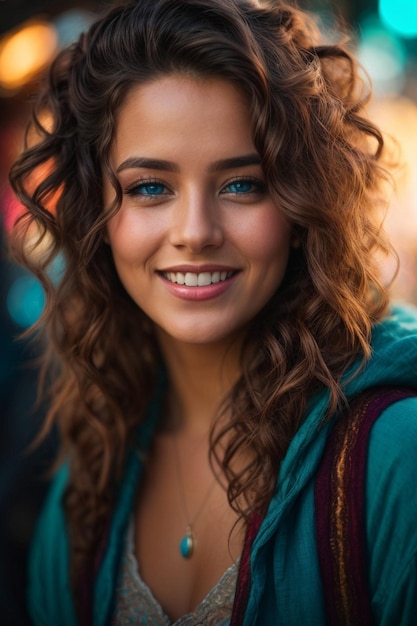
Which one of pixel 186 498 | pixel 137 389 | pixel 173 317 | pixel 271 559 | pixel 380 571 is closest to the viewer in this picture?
pixel 380 571

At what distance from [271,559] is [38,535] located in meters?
0.94

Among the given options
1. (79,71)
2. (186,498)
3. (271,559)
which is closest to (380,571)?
(271,559)

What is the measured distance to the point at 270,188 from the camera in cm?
148

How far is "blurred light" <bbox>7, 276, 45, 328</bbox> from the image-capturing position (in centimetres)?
309

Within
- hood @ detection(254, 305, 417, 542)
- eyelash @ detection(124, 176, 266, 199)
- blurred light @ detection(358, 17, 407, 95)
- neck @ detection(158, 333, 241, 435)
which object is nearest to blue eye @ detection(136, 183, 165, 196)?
eyelash @ detection(124, 176, 266, 199)

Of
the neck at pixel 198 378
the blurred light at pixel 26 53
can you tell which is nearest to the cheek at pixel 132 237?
the neck at pixel 198 378

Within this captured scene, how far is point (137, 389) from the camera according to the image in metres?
2.00

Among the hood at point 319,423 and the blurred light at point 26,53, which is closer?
the hood at point 319,423

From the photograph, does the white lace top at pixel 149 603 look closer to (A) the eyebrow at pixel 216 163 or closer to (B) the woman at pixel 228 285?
(B) the woman at pixel 228 285

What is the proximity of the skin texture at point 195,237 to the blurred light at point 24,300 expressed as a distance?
1.53 meters

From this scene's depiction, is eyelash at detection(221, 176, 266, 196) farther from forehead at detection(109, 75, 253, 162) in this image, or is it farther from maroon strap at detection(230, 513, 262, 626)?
maroon strap at detection(230, 513, 262, 626)

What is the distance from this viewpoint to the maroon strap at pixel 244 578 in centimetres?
144

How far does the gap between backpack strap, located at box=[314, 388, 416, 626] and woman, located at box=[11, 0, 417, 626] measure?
19 millimetres

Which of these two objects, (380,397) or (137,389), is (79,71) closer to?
(137,389)
